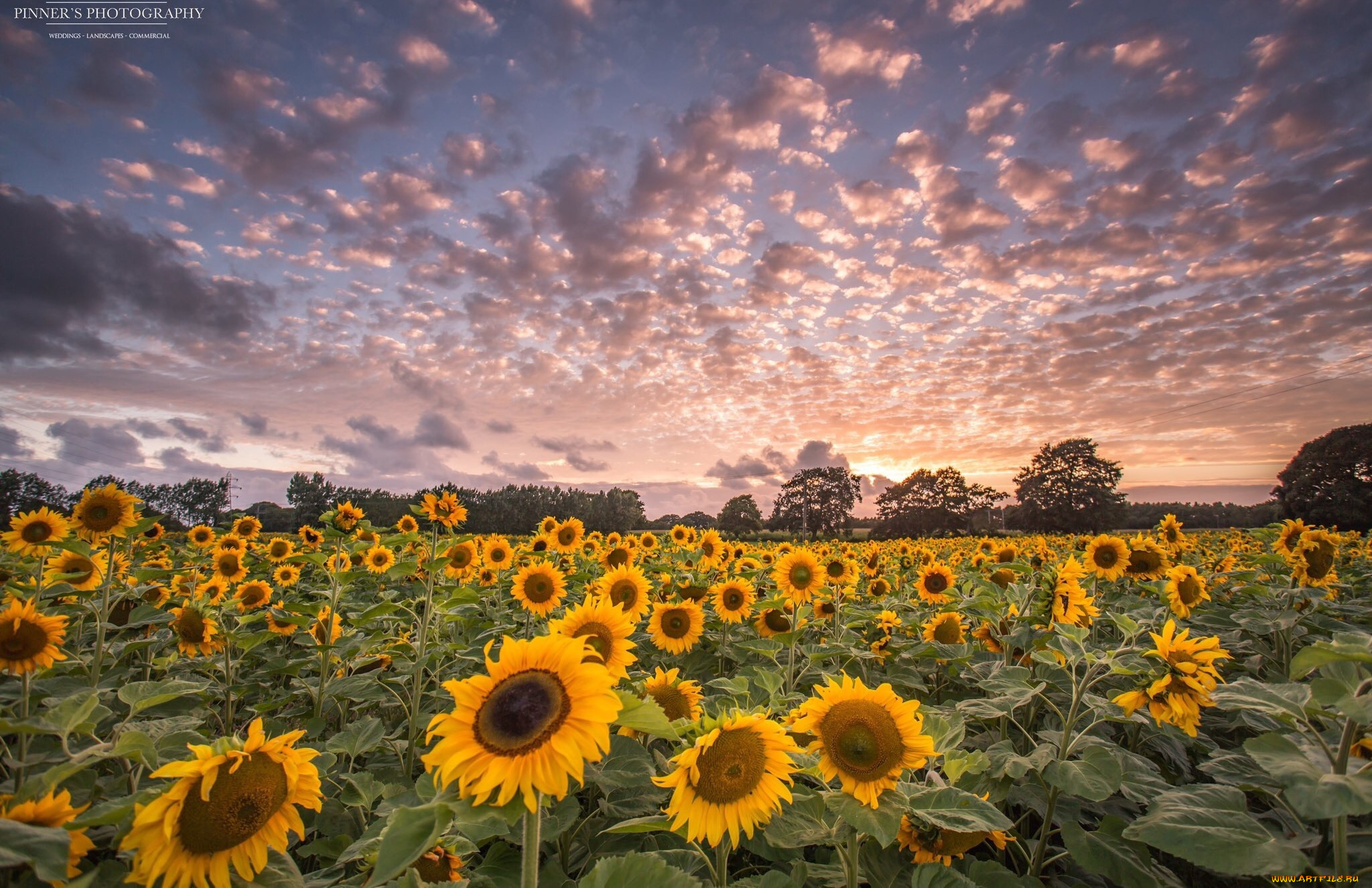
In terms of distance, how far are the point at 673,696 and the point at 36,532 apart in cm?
609

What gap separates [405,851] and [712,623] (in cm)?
566

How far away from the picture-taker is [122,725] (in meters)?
2.83

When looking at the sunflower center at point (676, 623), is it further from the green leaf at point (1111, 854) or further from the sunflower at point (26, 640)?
the sunflower at point (26, 640)

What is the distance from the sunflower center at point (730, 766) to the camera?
2141mm

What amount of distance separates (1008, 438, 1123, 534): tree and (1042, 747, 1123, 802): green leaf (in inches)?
2934

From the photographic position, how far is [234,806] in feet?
5.96

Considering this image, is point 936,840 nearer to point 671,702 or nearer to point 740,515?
point 671,702

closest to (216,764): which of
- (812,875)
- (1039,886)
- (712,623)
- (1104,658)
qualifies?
(812,875)

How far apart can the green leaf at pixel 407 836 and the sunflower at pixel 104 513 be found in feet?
17.0

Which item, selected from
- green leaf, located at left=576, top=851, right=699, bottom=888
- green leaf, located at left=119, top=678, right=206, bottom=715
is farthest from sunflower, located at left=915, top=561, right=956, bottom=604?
green leaf, located at left=119, top=678, right=206, bottom=715

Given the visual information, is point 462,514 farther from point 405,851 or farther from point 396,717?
point 405,851

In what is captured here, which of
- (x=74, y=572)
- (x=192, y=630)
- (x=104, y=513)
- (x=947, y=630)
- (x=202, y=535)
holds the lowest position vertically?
(x=947, y=630)

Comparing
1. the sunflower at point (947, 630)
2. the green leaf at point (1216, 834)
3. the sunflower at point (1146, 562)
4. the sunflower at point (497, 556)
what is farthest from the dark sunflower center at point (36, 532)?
the sunflower at point (1146, 562)

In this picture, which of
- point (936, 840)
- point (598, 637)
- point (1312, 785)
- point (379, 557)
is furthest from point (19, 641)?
point (1312, 785)
